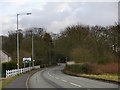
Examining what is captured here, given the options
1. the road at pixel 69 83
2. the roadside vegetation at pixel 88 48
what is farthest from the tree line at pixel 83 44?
the road at pixel 69 83

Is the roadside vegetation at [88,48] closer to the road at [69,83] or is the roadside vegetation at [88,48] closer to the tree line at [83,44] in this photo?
the tree line at [83,44]

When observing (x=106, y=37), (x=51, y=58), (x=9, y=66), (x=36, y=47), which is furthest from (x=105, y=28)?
(x=51, y=58)

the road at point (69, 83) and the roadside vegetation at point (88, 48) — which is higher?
the roadside vegetation at point (88, 48)

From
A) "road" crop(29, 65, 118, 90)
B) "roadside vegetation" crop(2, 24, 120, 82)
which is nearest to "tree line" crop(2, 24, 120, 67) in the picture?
"roadside vegetation" crop(2, 24, 120, 82)

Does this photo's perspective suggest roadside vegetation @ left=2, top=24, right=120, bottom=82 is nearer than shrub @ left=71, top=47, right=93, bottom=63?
Yes

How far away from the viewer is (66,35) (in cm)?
4834

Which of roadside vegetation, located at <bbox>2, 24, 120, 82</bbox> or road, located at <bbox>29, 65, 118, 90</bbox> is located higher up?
roadside vegetation, located at <bbox>2, 24, 120, 82</bbox>

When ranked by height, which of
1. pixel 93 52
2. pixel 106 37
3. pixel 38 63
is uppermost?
pixel 106 37

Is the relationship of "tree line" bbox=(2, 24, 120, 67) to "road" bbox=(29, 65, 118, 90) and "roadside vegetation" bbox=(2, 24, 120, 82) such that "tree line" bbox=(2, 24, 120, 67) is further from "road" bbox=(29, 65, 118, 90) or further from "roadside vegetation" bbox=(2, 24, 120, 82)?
"road" bbox=(29, 65, 118, 90)

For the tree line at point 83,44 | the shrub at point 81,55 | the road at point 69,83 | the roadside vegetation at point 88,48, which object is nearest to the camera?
the road at point 69,83

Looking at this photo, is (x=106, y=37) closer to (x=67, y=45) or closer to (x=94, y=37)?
(x=94, y=37)

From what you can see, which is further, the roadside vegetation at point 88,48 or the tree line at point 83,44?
the tree line at point 83,44

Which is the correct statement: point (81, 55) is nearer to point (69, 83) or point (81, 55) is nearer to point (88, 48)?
point (88, 48)

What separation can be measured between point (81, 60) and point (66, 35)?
35.2 feet
